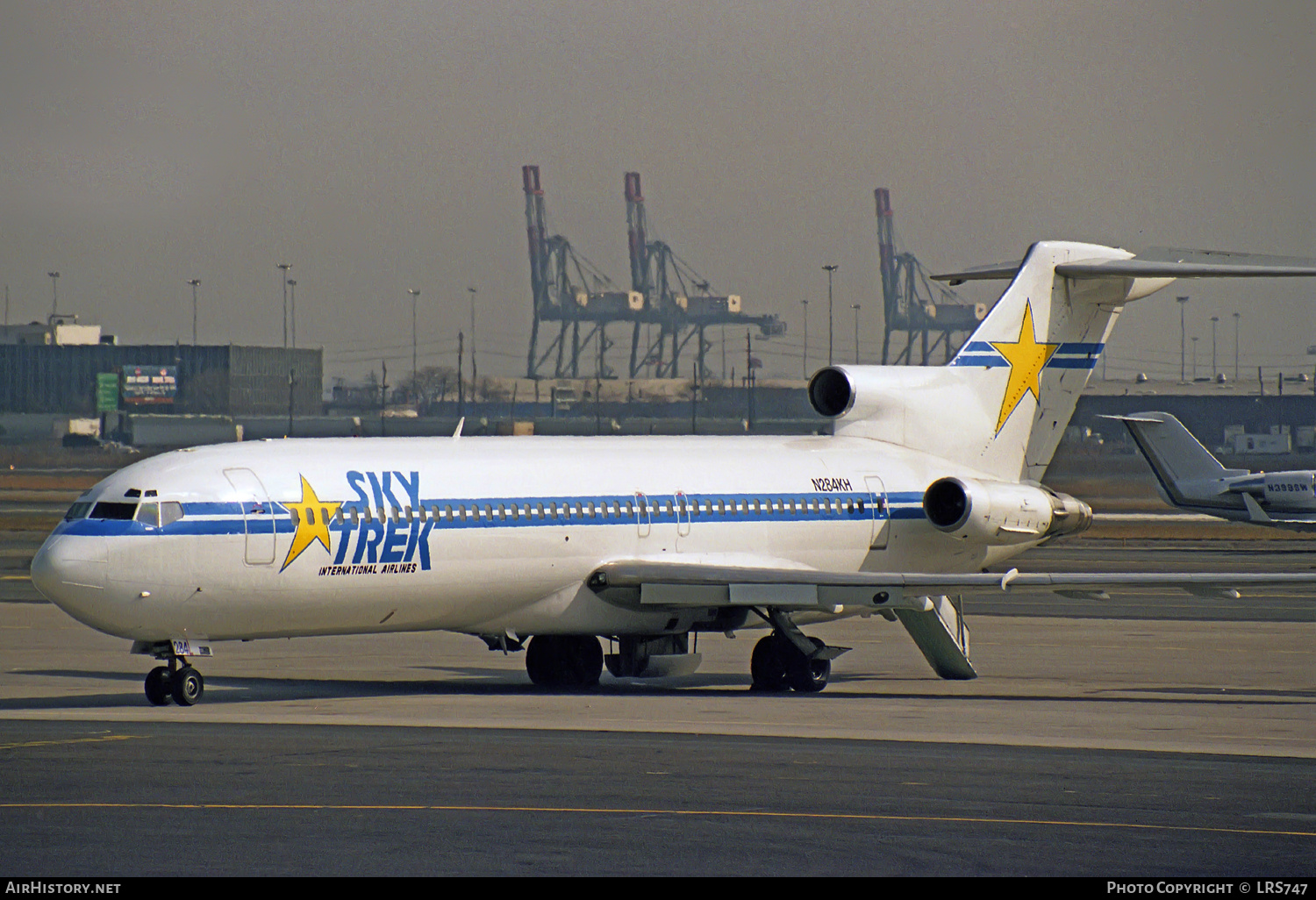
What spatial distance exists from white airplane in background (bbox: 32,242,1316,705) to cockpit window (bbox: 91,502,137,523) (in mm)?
26

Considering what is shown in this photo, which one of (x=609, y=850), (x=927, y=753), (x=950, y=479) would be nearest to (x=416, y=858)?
(x=609, y=850)

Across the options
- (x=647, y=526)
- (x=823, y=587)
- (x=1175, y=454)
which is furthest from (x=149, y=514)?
(x=1175, y=454)

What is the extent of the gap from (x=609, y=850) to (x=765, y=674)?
1565cm

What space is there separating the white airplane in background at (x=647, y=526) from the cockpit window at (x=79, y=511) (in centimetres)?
4

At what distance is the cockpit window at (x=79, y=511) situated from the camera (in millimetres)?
25078

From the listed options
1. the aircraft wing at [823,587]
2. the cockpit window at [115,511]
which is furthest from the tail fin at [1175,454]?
the cockpit window at [115,511]

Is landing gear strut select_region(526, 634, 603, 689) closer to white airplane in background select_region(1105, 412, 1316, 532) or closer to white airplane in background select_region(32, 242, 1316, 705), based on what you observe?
white airplane in background select_region(32, 242, 1316, 705)

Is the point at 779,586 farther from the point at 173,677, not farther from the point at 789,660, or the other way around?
the point at 173,677

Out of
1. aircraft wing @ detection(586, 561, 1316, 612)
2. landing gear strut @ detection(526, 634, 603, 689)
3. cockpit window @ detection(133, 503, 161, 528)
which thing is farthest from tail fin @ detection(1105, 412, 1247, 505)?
cockpit window @ detection(133, 503, 161, 528)

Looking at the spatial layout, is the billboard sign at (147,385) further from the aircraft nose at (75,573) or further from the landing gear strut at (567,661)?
the aircraft nose at (75,573)

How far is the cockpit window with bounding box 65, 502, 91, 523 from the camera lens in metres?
25.1

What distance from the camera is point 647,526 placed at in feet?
98.6

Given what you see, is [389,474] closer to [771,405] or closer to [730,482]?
[730,482]

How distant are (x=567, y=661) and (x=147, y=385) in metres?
Result: 140
